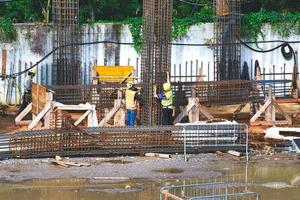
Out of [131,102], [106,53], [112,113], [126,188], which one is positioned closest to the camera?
[126,188]

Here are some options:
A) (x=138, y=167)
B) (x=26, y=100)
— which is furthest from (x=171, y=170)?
(x=26, y=100)

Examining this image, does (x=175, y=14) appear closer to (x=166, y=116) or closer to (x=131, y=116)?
(x=131, y=116)

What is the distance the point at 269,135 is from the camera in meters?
22.5

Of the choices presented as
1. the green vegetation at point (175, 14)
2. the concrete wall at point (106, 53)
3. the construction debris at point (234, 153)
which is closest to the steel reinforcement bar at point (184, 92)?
the construction debris at point (234, 153)

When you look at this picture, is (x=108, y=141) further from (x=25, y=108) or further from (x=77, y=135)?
(x=25, y=108)

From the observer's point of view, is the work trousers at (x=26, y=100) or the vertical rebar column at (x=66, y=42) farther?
the vertical rebar column at (x=66, y=42)

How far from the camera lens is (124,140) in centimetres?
2008

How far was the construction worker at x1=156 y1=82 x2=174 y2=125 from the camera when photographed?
865 inches

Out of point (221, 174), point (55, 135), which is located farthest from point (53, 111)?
point (221, 174)

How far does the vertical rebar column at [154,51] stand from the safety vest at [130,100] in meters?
0.31

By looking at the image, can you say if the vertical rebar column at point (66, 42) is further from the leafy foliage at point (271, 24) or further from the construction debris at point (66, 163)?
the construction debris at point (66, 163)

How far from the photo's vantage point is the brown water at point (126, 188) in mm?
15617

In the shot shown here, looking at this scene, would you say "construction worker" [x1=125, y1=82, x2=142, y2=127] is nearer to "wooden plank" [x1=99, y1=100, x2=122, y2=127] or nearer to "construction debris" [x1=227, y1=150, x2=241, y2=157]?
"wooden plank" [x1=99, y1=100, x2=122, y2=127]

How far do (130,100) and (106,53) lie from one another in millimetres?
8238
